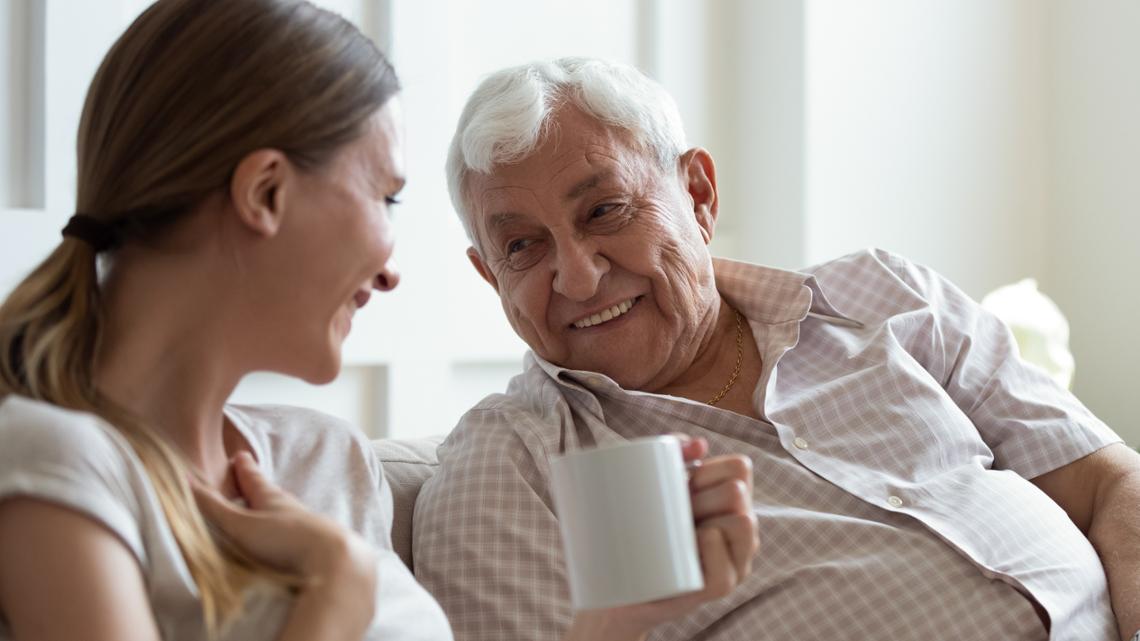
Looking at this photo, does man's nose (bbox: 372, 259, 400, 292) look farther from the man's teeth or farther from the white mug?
the man's teeth

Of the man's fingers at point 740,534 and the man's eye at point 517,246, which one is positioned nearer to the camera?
the man's fingers at point 740,534

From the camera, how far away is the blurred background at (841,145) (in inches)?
88.0

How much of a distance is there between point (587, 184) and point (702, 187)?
0.87 feet

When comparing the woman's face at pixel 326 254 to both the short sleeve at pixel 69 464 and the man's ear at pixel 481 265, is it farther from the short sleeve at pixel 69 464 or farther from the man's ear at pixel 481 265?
the man's ear at pixel 481 265

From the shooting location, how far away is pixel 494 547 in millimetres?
1459

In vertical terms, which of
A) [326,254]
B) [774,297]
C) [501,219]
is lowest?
[774,297]

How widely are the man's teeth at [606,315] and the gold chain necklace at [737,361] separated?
173 mm

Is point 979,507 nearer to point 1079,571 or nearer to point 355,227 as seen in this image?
point 1079,571

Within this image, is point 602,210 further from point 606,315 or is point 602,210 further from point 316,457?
point 316,457

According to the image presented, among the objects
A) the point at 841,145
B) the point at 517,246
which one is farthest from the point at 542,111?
the point at 841,145

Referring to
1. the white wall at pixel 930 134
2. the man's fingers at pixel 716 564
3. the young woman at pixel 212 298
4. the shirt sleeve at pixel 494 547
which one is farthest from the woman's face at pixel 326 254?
the white wall at pixel 930 134

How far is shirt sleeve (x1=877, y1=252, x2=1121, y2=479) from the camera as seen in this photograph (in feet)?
5.52

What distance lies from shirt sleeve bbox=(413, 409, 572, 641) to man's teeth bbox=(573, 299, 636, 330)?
202 mm

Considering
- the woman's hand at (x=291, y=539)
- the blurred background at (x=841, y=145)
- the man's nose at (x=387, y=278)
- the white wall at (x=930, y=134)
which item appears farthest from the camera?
the white wall at (x=930, y=134)
